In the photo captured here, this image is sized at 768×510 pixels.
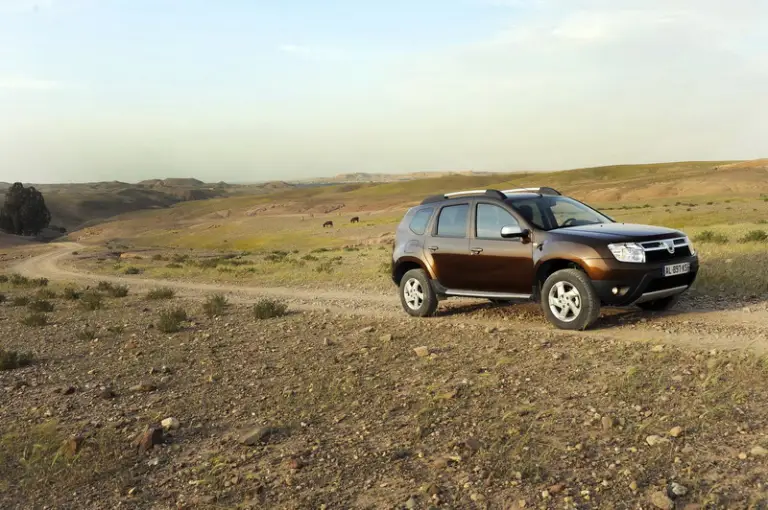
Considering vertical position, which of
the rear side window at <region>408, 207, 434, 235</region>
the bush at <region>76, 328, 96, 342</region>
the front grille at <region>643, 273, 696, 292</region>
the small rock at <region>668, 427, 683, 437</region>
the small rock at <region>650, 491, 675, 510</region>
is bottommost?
the bush at <region>76, 328, 96, 342</region>

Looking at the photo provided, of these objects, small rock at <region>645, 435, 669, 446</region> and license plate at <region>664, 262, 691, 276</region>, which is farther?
license plate at <region>664, 262, 691, 276</region>

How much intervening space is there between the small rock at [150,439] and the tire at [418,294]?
518cm

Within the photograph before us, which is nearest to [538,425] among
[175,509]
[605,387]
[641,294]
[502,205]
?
[605,387]

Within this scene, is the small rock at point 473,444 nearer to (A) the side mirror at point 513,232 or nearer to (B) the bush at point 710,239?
(A) the side mirror at point 513,232

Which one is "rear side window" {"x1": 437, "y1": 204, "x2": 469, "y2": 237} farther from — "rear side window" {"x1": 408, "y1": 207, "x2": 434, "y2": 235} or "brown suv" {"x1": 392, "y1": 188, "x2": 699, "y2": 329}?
"rear side window" {"x1": 408, "y1": 207, "x2": 434, "y2": 235}

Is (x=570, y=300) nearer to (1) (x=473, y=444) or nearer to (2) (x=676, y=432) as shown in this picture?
(2) (x=676, y=432)

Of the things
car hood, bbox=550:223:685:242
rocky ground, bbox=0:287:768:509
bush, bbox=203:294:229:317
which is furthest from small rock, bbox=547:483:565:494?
bush, bbox=203:294:229:317

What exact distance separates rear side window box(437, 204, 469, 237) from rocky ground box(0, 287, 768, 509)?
1.67 metres

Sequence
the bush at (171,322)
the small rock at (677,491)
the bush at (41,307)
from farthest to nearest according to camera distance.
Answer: the bush at (41,307)
the bush at (171,322)
the small rock at (677,491)

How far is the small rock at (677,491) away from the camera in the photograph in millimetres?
4168

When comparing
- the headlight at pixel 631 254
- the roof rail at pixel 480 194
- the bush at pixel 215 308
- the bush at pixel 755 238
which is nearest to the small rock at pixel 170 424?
the roof rail at pixel 480 194

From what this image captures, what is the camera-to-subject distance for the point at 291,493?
15.8ft

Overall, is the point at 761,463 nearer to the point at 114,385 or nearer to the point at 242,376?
the point at 242,376

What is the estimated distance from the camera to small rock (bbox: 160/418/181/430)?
6.38 metres
